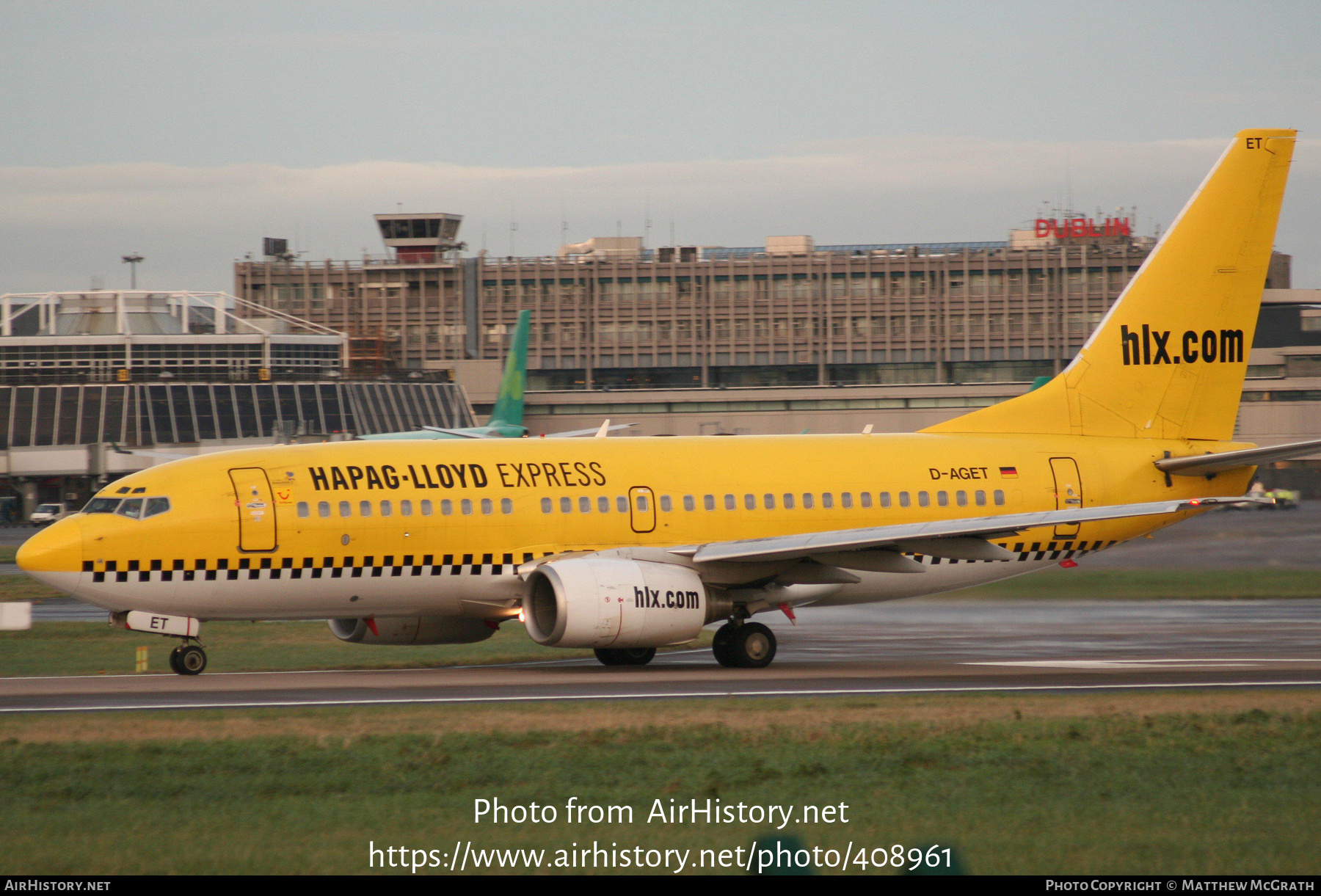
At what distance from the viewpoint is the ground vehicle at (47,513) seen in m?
85.2

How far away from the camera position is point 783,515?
29.7 meters

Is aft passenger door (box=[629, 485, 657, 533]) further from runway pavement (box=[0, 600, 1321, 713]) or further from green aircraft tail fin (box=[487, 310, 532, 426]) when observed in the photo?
green aircraft tail fin (box=[487, 310, 532, 426])

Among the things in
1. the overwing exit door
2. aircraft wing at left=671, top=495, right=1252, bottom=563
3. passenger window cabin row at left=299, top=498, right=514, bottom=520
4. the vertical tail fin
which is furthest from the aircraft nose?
the overwing exit door

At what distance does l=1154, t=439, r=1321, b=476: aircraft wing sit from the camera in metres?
29.9

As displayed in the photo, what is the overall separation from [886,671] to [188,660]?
12370 mm

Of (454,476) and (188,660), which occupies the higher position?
(454,476)

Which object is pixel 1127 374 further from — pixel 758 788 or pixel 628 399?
pixel 628 399

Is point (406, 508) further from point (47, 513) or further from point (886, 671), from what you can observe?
point (47, 513)

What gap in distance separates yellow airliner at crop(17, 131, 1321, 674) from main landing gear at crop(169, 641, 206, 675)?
5 centimetres

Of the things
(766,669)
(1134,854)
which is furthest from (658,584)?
(1134,854)

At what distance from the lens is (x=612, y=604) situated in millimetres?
25594

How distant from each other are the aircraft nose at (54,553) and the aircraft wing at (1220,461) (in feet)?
71.1

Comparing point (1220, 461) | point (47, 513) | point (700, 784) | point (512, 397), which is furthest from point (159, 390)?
point (700, 784)

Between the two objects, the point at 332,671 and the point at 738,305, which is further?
the point at 738,305
